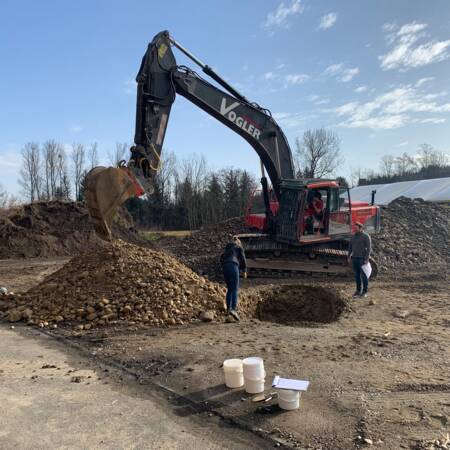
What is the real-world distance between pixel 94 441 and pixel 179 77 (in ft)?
25.0

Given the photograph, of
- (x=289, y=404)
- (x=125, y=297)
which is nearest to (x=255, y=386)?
(x=289, y=404)

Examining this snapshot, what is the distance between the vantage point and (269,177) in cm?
1195

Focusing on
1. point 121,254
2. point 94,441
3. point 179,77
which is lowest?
point 94,441

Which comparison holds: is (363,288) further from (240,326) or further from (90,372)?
(90,372)

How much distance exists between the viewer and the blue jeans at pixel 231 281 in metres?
8.02

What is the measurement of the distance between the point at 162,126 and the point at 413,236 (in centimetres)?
1147

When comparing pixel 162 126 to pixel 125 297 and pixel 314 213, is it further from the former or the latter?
pixel 314 213

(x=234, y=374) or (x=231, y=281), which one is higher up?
(x=231, y=281)

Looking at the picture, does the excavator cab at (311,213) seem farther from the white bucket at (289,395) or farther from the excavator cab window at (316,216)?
the white bucket at (289,395)

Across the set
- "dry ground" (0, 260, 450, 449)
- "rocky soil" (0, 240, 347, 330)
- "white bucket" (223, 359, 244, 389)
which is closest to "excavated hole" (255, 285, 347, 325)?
"rocky soil" (0, 240, 347, 330)

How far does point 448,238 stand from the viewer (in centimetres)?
1683

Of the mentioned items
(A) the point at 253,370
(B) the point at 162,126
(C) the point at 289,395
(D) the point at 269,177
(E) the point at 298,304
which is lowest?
(E) the point at 298,304

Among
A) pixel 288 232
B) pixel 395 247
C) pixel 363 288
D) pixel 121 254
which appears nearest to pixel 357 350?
pixel 363 288

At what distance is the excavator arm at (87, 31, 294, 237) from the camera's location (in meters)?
7.78
